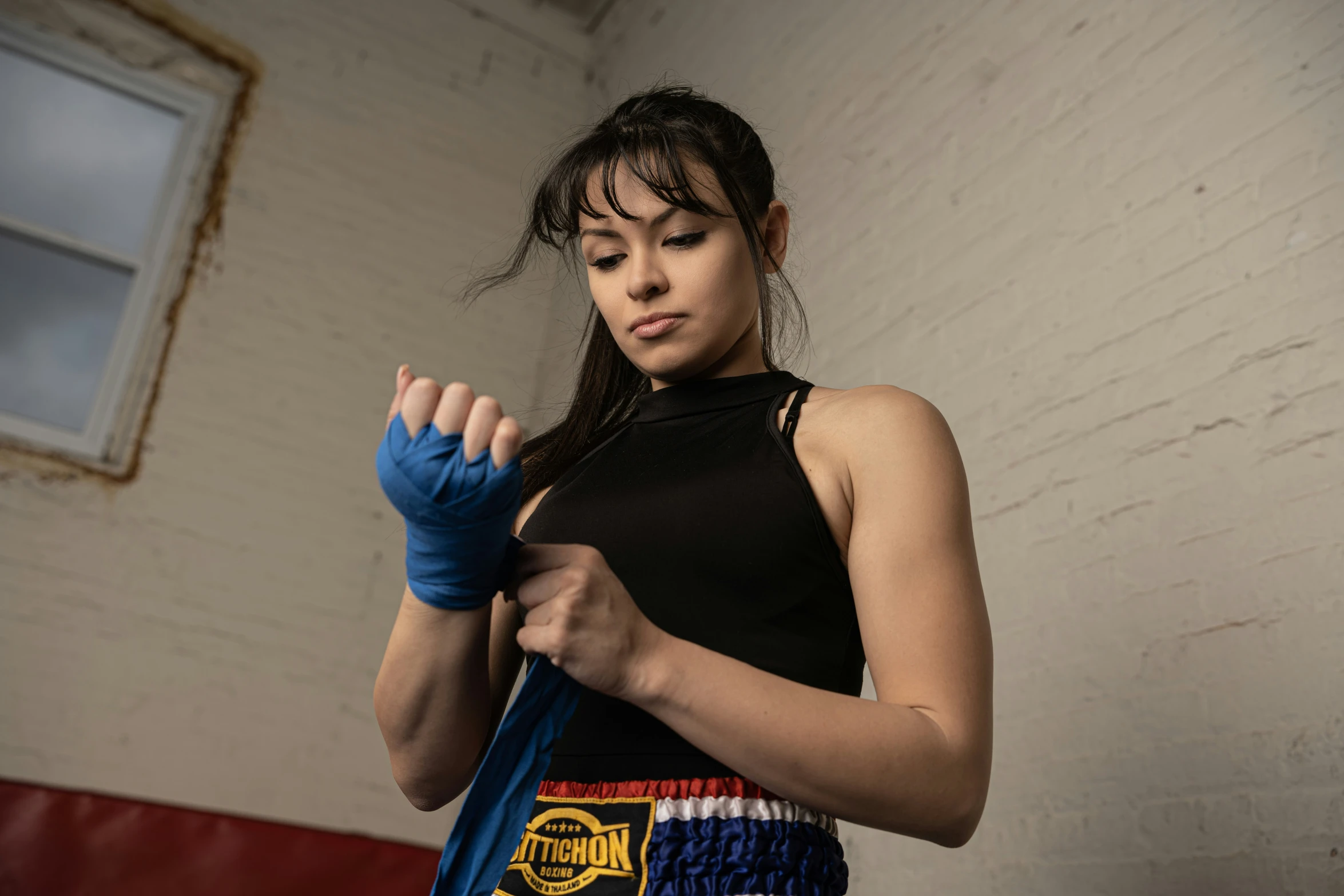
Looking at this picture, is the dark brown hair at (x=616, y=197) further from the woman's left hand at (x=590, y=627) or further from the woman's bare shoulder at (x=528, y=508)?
the woman's left hand at (x=590, y=627)

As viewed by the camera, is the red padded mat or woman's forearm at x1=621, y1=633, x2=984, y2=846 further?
the red padded mat

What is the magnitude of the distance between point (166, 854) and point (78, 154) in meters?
2.24

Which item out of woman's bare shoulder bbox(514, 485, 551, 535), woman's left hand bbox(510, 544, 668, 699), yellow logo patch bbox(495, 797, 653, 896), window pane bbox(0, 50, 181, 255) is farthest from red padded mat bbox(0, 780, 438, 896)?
woman's left hand bbox(510, 544, 668, 699)

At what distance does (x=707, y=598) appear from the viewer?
83cm

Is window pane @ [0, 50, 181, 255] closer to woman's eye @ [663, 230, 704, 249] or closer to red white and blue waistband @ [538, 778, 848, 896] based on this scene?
woman's eye @ [663, 230, 704, 249]

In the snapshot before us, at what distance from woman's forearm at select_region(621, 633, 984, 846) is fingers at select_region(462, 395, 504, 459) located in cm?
17

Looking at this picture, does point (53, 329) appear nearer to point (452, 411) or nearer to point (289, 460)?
point (289, 460)

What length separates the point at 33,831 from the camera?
258cm

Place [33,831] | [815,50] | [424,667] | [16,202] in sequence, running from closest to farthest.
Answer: [424,667] → [33,831] → [815,50] → [16,202]

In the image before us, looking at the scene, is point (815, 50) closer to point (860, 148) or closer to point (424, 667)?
point (860, 148)

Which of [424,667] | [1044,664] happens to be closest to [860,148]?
[1044,664]

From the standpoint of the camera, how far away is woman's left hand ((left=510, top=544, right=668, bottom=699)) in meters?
0.65

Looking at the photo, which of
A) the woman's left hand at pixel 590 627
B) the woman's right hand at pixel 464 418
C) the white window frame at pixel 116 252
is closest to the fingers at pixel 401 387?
the woman's right hand at pixel 464 418

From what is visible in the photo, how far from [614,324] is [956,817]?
53cm
